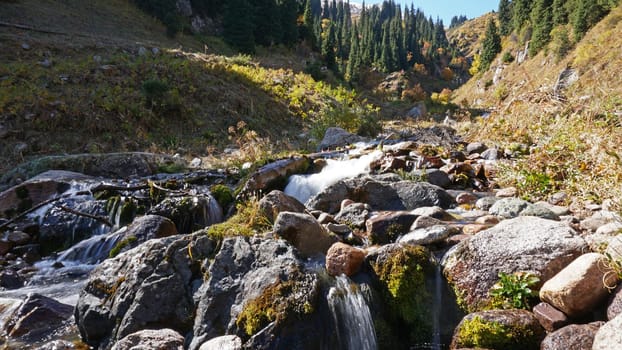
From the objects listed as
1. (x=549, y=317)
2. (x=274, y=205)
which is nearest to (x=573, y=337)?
(x=549, y=317)

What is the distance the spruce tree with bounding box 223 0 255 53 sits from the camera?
3303 cm

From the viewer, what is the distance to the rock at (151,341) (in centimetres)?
263

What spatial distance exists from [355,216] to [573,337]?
226 centimetres

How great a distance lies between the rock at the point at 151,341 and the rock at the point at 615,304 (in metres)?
2.74

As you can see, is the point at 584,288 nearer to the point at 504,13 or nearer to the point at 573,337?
the point at 573,337

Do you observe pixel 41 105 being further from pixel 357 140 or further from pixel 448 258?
pixel 448 258

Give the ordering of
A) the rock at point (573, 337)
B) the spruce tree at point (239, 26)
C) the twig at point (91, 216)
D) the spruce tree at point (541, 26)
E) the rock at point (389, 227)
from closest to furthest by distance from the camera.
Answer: the rock at point (573, 337)
the rock at point (389, 227)
the twig at point (91, 216)
the spruce tree at point (239, 26)
the spruce tree at point (541, 26)

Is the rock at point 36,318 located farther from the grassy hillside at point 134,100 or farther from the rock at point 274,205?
the grassy hillside at point 134,100

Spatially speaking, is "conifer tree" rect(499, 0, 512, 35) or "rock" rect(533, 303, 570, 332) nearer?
"rock" rect(533, 303, 570, 332)

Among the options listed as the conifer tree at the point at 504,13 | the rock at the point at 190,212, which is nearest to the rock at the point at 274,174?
the rock at the point at 190,212

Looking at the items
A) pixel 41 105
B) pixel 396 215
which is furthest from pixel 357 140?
pixel 41 105

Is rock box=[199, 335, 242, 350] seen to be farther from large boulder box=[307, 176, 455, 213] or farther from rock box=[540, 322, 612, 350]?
large boulder box=[307, 176, 455, 213]

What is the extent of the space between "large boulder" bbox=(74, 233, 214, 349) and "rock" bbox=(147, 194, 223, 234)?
2223 millimetres

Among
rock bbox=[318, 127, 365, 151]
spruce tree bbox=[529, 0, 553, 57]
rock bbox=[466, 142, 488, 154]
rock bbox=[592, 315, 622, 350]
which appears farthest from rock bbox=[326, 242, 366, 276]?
spruce tree bbox=[529, 0, 553, 57]
